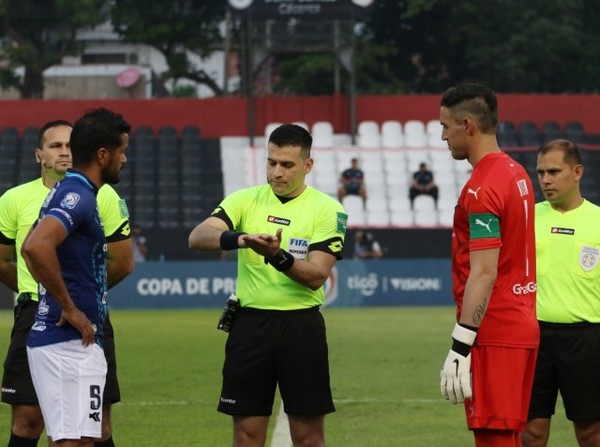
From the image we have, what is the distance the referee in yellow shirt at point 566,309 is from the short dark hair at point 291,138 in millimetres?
1514

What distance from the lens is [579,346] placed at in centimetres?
880

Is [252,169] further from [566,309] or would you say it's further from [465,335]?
[465,335]

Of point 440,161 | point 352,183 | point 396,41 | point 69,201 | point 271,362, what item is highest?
point 396,41

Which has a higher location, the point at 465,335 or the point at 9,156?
the point at 9,156

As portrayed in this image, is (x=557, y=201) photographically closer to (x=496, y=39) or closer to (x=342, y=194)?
(x=342, y=194)

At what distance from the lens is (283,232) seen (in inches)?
329

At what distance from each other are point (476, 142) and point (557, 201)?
188cm

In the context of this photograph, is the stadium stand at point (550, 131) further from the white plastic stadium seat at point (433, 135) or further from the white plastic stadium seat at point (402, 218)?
the white plastic stadium seat at point (402, 218)

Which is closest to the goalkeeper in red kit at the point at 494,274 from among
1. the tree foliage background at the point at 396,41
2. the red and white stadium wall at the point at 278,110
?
the red and white stadium wall at the point at 278,110

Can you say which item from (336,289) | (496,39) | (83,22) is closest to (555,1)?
(496,39)

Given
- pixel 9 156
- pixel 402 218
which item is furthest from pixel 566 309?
pixel 9 156

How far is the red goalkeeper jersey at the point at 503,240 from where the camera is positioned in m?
6.99

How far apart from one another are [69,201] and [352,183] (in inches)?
1066

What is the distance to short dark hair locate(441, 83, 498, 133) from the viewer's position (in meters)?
7.14
